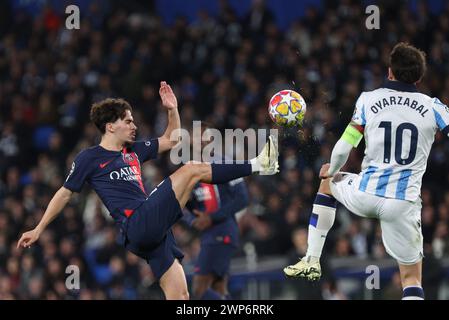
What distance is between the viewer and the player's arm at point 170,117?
9.23 metres

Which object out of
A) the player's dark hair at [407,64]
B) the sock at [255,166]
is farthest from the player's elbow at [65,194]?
the player's dark hair at [407,64]

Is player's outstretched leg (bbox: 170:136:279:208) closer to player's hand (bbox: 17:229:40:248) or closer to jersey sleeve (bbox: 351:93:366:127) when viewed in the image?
jersey sleeve (bbox: 351:93:366:127)

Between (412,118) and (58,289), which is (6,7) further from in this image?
(412,118)

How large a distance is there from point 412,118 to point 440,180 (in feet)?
22.8

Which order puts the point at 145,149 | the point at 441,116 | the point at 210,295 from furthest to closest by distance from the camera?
the point at 210,295, the point at 145,149, the point at 441,116

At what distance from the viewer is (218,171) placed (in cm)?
834

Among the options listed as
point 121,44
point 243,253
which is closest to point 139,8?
point 121,44

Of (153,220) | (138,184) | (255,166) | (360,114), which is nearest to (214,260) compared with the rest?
(138,184)

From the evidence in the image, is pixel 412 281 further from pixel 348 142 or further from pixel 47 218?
pixel 47 218

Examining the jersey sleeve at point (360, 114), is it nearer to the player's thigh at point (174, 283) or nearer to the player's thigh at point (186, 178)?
the player's thigh at point (186, 178)

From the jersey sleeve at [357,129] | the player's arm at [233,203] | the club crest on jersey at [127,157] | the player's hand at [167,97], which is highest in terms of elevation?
the player's hand at [167,97]

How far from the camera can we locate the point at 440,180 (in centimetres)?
1461

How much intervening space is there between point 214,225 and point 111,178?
2542 mm

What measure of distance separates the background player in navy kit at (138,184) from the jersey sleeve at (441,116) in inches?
53.5
